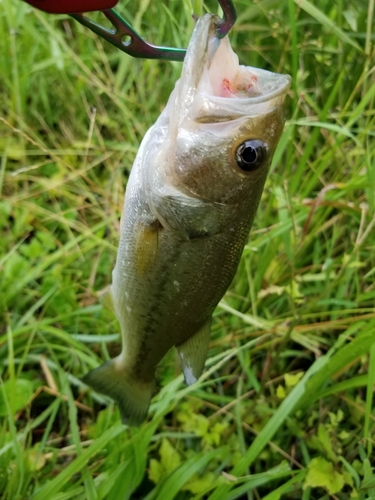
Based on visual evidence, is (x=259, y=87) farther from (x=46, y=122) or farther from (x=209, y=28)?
(x=46, y=122)

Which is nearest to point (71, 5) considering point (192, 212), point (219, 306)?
point (192, 212)

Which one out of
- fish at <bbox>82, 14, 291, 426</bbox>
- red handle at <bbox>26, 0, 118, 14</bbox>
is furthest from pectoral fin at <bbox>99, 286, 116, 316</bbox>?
red handle at <bbox>26, 0, 118, 14</bbox>

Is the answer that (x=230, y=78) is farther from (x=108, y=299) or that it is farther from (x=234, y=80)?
(x=108, y=299)

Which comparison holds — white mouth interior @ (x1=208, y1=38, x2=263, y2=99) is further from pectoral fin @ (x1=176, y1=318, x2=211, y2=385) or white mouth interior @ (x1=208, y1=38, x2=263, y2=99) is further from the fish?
pectoral fin @ (x1=176, y1=318, x2=211, y2=385)

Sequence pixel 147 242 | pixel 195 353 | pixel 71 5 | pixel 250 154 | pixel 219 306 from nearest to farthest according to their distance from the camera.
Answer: pixel 71 5
pixel 250 154
pixel 147 242
pixel 195 353
pixel 219 306

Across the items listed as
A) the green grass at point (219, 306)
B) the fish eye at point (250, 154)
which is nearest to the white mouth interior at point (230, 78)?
the fish eye at point (250, 154)

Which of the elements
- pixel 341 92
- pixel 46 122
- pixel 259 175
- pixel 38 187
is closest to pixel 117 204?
pixel 38 187

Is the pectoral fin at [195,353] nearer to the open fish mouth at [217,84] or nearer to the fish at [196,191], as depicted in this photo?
the fish at [196,191]
